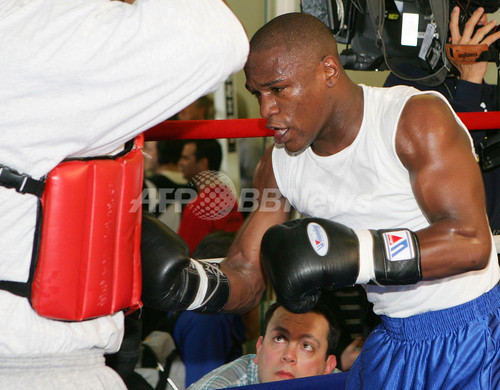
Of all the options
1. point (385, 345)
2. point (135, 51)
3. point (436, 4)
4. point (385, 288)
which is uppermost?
point (436, 4)

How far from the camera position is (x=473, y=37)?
270cm

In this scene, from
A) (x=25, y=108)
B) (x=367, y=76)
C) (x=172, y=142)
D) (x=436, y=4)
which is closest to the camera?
(x=25, y=108)

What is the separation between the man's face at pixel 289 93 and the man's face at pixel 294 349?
89 centimetres

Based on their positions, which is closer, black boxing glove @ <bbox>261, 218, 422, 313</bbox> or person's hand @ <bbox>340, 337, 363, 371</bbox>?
black boxing glove @ <bbox>261, 218, 422, 313</bbox>

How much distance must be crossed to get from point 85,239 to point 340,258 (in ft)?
1.81

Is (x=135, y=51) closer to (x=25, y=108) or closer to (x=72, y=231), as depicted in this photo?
(x=25, y=108)

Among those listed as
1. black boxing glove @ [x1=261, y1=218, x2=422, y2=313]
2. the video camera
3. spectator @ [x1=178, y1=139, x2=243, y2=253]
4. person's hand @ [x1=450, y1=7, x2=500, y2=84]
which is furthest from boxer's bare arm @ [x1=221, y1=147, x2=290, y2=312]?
person's hand @ [x1=450, y1=7, x2=500, y2=84]

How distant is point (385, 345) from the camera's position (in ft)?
5.51

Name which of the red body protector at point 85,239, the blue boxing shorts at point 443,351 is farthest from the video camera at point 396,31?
the red body protector at point 85,239

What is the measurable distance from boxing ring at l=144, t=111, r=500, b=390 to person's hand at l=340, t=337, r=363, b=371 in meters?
0.38

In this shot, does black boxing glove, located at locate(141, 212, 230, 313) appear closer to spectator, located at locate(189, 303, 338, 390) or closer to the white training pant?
the white training pant

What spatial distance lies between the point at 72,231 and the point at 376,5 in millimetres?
2062

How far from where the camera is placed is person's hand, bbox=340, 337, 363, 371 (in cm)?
256

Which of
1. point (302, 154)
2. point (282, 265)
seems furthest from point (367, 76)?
point (282, 265)
